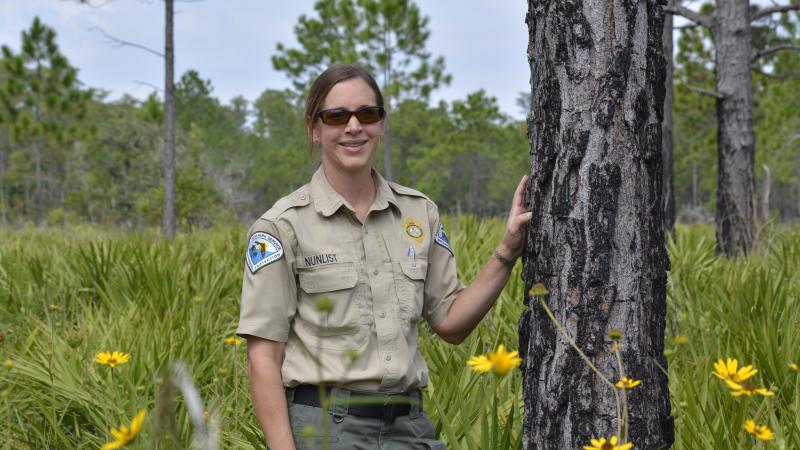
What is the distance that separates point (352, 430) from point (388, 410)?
10cm

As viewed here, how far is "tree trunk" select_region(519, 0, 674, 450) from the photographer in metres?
1.53

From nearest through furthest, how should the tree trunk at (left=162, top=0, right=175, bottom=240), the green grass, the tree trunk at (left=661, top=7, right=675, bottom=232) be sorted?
the green grass < the tree trunk at (left=661, top=7, right=675, bottom=232) < the tree trunk at (left=162, top=0, right=175, bottom=240)

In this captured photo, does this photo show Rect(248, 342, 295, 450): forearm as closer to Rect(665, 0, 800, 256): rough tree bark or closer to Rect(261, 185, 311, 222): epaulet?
Rect(261, 185, 311, 222): epaulet

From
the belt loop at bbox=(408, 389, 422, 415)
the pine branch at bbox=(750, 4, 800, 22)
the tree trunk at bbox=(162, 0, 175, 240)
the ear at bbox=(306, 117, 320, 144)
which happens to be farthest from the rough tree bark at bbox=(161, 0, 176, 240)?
the belt loop at bbox=(408, 389, 422, 415)

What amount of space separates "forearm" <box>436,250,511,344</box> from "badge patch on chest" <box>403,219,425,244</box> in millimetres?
199

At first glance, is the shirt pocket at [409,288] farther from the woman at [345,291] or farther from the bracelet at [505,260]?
the bracelet at [505,260]

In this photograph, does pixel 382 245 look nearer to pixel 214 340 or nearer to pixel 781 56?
pixel 214 340

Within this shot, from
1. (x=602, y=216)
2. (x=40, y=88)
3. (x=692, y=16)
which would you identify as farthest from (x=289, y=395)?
(x=40, y=88)

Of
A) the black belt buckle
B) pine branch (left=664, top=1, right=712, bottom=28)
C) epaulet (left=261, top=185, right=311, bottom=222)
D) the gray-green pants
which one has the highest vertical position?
pine branch (left=664, top=1, right=712, bottom=28)

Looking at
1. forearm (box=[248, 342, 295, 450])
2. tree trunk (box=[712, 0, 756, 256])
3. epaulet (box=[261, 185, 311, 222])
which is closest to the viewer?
forearm (box=[248, 342, 295, 450])

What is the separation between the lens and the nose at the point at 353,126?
1.84 m

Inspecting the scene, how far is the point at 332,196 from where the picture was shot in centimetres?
187

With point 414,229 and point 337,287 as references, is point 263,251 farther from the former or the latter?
point 414,229

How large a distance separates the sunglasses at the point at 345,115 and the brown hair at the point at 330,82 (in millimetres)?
48
